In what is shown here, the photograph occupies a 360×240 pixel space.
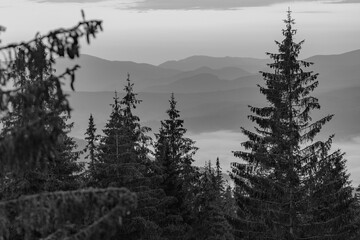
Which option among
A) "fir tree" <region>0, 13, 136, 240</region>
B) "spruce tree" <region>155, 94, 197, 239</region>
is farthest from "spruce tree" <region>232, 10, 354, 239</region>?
"fir tree" <region>0, 13, 136, 240</region>

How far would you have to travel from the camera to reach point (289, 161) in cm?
2089

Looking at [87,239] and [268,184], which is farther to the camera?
[268,184]

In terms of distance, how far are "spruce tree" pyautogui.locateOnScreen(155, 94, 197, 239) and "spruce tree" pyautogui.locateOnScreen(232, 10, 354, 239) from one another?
6110 millimetres

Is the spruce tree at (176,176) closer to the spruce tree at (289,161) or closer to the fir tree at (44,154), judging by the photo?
the spruce tree at (289,161)

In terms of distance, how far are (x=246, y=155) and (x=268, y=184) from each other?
1.48m

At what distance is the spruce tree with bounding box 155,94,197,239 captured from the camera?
91.7 ft

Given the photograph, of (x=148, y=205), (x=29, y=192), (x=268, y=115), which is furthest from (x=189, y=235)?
(x=29, y=192)

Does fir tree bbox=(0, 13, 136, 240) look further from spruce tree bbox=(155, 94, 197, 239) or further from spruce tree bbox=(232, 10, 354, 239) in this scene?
spruce tree bbox=(155, 94, 197, 239)

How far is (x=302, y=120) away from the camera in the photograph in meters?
20.7

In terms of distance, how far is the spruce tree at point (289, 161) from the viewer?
20.6 meters

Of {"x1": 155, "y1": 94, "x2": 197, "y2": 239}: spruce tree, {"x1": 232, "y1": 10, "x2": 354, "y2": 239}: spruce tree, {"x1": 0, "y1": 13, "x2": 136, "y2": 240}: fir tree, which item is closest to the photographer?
{"x1": 0, "y1": 13, "x2": 136, "y2": 240}: fir tree

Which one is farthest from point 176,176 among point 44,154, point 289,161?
point 44,154

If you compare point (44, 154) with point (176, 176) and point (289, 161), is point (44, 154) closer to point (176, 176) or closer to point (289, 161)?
point (289, 161)

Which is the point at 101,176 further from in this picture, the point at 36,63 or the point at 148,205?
the point at 36,63
